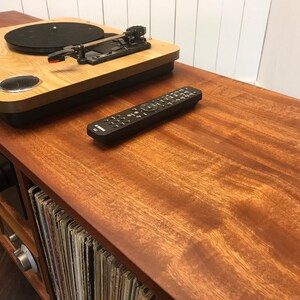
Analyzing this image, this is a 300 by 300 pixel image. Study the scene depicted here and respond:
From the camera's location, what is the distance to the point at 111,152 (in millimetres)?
492

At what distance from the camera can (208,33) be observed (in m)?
1.60

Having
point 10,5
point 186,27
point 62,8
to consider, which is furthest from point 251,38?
point 10,5

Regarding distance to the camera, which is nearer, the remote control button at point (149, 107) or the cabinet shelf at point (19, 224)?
the remote control button at point (149, 107)

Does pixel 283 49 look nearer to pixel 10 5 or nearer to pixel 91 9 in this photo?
pixel 91 9

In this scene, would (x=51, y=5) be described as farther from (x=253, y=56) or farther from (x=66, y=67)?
(x=253, y=56)

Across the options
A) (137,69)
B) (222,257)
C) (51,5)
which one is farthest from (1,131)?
(51,5)

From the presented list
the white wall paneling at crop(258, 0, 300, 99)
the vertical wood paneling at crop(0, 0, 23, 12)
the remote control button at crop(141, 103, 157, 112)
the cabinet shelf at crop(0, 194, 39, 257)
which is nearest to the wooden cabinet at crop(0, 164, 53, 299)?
the cabinet shelf at crop(0, 194, 39, 257)

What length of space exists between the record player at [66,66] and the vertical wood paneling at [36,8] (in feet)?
1.81

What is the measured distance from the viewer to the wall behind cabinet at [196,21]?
135 centimetres

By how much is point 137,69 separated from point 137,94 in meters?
0.05

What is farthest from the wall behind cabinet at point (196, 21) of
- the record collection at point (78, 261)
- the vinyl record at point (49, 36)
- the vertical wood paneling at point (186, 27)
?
the record collection at point (78, 261)

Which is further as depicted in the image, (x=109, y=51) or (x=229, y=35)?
(x=229, y=35)

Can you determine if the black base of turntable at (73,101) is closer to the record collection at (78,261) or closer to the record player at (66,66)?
the record player at (66,66)

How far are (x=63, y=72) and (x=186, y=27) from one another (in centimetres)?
108
